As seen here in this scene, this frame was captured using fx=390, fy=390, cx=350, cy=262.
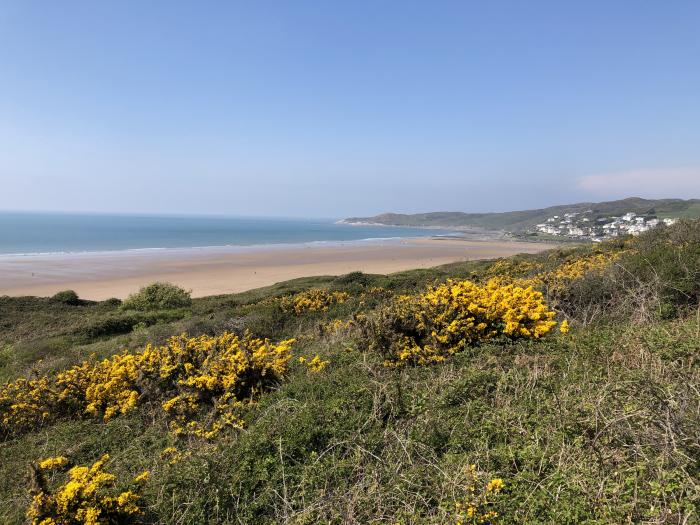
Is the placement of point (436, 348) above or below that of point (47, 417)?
above

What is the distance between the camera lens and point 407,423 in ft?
12.5

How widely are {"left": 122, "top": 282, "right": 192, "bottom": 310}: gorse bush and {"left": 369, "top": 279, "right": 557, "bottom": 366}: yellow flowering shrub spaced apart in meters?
17.1

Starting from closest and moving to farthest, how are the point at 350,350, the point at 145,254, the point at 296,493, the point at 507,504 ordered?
the point at 507,504 → the point at 296,493 → the point at 350,350 → the point at 145,254

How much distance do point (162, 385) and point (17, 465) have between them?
1896 mm

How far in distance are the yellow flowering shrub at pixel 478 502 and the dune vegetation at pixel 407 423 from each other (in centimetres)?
1

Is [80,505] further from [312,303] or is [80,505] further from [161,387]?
[312,303]

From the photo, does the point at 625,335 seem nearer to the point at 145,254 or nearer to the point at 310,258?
the point at 310,258

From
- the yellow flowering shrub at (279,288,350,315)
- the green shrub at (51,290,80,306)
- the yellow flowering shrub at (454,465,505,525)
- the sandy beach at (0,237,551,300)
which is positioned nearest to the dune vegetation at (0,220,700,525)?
the yellow flowering shrub at (454,465,505,525)

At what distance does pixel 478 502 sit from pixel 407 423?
1.30 meters

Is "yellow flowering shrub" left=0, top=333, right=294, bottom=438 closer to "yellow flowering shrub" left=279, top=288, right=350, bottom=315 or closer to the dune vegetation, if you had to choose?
the dune vegetation

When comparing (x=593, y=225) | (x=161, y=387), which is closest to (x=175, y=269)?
(x=161, y=387)

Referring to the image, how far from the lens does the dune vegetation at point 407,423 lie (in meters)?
2.62

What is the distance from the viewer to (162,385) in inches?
245

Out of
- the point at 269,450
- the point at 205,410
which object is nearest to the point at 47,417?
the point at 205,410
